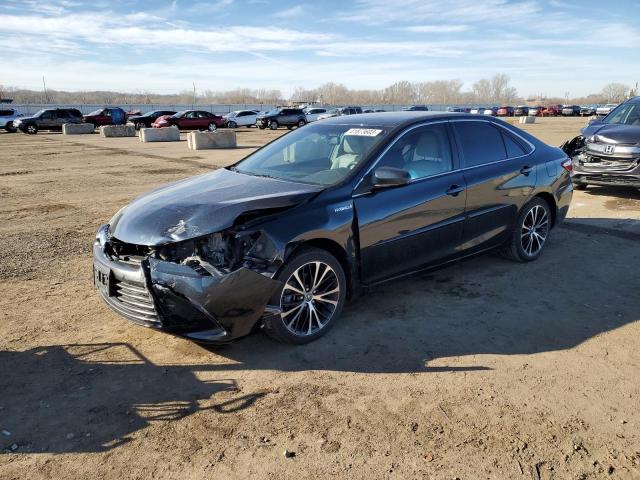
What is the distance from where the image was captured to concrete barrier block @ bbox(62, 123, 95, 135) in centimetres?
3263

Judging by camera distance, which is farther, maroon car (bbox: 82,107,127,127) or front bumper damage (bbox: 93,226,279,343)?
maroon car (bbox: 82,107,127,127)

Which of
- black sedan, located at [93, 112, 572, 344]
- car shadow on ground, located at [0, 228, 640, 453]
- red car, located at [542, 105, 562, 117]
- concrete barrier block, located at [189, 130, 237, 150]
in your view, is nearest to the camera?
car shadow on ground, located at [0, 228, 640, 453]

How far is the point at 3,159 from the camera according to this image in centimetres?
1762

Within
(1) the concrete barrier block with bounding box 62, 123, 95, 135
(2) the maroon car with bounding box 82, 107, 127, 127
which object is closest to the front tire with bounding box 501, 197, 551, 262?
(1) the concrete barrier block with bounding box 62, 123, 95, 135

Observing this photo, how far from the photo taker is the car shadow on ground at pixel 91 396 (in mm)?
2947

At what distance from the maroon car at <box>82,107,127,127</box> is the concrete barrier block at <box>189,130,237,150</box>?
20.2 metres

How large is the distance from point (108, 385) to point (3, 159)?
17419 mm

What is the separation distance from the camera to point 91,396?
3.32 meters

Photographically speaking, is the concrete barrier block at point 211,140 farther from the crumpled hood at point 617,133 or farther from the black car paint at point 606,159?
the crumpled hood at point 617,133

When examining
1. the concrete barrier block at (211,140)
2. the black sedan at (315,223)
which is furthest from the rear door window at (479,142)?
the concrete barrier block at (211,140)

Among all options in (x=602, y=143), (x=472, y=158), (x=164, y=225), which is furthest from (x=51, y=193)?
(x=602, y=143)

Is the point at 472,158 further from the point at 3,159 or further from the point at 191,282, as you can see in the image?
the point at 3,159

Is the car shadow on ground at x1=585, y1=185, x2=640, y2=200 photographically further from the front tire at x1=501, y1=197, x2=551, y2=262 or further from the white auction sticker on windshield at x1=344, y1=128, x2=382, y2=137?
the white auction sticker on windshield at x1=344, y1=128, x2=382, y2=137

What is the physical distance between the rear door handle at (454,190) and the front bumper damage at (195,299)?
2034 mm
